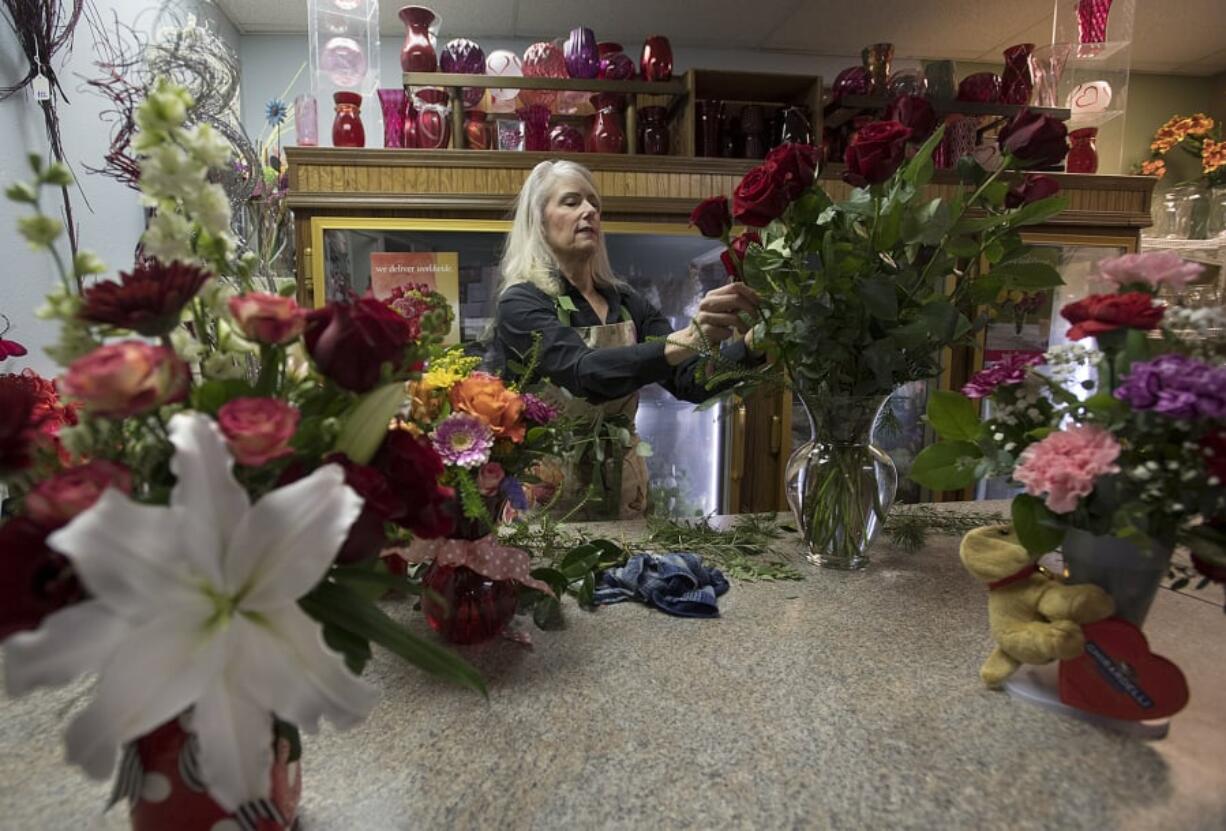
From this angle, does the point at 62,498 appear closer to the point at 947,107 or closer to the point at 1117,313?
the point at 1117,313

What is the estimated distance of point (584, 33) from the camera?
1.97 m

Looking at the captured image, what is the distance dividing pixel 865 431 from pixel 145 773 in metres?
0.83

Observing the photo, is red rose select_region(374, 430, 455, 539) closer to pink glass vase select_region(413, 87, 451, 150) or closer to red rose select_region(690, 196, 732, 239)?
red rose select_region(690, 196, 732, 239)

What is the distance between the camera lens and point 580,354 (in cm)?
138

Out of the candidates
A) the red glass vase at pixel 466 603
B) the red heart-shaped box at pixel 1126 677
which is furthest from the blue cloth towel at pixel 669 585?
the red heart-shaped box at pixel 1126 677

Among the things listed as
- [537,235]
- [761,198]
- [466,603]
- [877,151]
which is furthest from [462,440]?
[537,235]

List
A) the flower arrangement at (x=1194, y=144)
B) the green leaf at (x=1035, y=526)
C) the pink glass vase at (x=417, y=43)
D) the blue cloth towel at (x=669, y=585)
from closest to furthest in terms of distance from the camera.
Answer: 1. the green leaf at (x=1035, y=526)
2. the blue cloth towel at (x=669, y=585)
3. the pink glass vase at (x=417, y=43)
4. the flower arrangement at (x=1194, y=144)

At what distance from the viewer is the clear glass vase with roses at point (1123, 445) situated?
0.51m

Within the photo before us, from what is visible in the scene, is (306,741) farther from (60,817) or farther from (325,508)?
(325,508)

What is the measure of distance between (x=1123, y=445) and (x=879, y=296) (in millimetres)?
308

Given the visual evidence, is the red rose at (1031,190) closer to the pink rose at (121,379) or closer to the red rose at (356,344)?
the red rose at (356,344)

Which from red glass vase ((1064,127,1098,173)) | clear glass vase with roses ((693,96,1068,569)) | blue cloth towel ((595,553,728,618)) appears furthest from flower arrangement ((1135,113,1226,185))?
blue cloth towel ((595,553,728,618))

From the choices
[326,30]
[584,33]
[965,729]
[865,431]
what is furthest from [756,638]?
[326,30]

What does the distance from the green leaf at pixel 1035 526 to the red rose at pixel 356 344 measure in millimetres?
536
